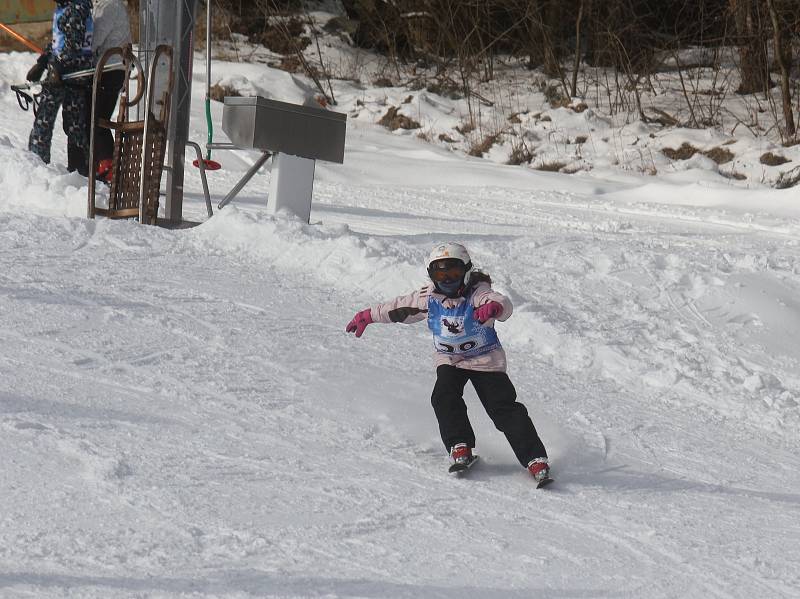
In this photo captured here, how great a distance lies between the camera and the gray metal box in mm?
8109

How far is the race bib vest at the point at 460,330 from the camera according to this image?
4.32m

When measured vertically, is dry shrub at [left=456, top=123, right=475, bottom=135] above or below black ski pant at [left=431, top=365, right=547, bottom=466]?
above

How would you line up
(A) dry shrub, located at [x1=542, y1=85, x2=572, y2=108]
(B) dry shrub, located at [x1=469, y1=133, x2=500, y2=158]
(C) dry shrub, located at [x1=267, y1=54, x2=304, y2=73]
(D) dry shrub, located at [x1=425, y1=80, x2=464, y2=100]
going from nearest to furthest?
(B) dry shrub, located at [x1=469, y1=133, x2=500, y2=158] → (A) dry shrub, located at [x1=542, y1=85, x2=572, y2=108] → (D) dry shrub, located at [x1=425, y1=80, x2=464, y2=100] → (C) dry shrub, located at [x1=267, y1=54, x2=304, y2=73]

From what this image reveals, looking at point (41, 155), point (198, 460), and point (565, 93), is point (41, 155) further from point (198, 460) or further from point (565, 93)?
point (565, 93)

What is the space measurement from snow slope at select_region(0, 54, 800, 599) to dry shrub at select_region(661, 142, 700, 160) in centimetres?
474

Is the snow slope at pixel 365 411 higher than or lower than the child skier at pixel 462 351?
lower

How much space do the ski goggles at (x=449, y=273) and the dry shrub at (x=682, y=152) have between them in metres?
10.6

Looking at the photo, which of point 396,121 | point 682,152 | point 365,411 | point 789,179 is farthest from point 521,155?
point 365,411

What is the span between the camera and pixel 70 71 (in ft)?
28.5

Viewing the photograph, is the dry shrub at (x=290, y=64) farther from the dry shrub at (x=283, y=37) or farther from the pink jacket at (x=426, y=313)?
the pink jacket at (x=426, y=313)

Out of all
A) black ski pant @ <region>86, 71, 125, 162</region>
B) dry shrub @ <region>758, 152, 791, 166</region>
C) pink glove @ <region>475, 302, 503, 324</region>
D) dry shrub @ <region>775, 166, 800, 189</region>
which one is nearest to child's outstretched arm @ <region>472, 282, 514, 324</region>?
pink glove @ <region>475, 302, 503, 324</region>

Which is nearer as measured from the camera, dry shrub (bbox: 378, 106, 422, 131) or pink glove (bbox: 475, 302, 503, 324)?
pink glove (bbox: 475, 302, 503, 324)

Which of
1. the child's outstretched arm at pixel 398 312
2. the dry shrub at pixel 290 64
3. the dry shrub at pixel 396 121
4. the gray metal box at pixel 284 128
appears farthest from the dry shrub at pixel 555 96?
the child's outstretched arm at pixel 398 312

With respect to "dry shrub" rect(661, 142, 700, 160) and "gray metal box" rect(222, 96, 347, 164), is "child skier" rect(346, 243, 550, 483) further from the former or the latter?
"dry shrub" rect(661, 142, 700, 160)
